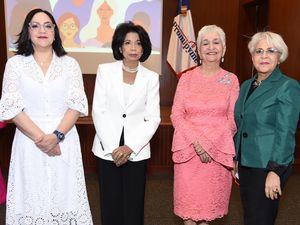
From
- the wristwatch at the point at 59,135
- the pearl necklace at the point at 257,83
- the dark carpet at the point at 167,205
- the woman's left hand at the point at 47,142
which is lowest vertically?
the dark carpet at the point at 167,205

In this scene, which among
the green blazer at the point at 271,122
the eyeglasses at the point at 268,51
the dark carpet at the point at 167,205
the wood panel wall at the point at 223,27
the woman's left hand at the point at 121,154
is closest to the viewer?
the green blazer at the point at 271,122

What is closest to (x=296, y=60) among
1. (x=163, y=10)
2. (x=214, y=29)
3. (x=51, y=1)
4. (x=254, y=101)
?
(x=163, y=10)

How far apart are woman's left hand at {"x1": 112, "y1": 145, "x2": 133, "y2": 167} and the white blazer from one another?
2 cm

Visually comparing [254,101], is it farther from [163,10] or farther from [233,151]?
[163,10]

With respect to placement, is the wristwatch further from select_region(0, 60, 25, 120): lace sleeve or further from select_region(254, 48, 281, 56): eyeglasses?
select_region(254, 48, 281, 56): eyeglasses

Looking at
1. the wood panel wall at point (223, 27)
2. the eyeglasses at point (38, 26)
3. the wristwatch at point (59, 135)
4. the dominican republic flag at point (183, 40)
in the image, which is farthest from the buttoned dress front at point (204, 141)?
the dominican republic flag at point (183, 40)

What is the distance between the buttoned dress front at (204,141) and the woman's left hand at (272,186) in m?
0.38

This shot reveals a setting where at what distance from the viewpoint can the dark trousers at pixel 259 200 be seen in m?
1.84

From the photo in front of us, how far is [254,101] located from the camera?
1876 mm

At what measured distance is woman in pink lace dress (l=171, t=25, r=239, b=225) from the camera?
2.16 m

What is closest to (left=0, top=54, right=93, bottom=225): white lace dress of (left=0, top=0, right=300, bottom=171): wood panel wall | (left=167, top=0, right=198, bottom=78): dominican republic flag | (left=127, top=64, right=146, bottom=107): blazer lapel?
(left=127, top=64, right=146, bottom=107): blazer lapel

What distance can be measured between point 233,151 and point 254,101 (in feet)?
1.33

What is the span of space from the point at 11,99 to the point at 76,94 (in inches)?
13.5

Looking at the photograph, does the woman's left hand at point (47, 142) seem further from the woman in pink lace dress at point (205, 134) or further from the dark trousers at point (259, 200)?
the dark trousers at point (259, 200)
